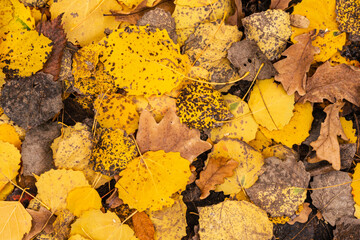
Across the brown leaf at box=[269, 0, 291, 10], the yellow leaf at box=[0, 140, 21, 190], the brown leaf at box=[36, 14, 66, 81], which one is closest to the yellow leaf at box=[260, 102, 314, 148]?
the brown leaf at box=[269, 0, 291, 10]

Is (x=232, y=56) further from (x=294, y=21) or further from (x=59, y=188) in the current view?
(x=59, y=188)

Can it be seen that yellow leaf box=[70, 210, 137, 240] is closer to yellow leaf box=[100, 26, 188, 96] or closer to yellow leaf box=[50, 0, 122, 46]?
yellow leaf box=[100, 26, 188, 96]

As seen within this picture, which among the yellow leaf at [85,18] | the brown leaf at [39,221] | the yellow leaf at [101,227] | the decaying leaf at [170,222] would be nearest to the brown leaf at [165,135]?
the decaying leaf at [170,222]

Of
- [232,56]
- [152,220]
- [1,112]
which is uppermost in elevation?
[1,112]

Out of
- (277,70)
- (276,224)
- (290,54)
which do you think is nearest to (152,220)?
(276,224)

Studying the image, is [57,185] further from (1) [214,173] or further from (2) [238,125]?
(2) [238,125]

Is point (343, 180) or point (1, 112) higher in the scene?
point (1, 112)
